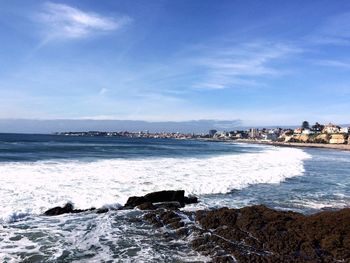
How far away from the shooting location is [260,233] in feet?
35.9

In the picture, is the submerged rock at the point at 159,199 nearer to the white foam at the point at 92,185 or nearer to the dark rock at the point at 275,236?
the white foam at the point at 92,185

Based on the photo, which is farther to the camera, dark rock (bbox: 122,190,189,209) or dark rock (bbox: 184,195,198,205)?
dark rock (bbox: 184,195,198,205)

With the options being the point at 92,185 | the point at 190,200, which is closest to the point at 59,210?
the point at 190,200

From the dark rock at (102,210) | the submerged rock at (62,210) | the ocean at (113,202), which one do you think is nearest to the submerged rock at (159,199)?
the ocean at (113,202)

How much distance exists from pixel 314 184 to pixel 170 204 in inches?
486

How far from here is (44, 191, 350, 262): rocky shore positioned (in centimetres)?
959

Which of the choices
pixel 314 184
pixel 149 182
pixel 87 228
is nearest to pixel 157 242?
pixel 87 228

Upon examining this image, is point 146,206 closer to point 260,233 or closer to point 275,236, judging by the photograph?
point 260,233

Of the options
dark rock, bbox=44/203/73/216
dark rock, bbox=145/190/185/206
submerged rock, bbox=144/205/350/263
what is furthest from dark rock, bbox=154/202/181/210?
dark rock, bbox=44/203/73/216

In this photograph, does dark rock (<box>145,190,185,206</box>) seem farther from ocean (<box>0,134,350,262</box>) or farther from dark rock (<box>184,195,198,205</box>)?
ocean (<box>0,134,350,262</box>)

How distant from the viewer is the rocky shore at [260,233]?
9594mm

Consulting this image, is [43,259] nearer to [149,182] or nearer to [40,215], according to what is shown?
[40,215]

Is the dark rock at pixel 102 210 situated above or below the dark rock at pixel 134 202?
below

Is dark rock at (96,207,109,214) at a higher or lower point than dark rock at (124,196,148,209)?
lower
